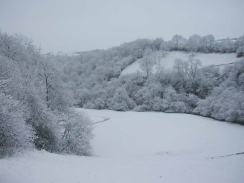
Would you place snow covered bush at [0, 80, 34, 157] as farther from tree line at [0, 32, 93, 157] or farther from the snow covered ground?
the snow covered ground

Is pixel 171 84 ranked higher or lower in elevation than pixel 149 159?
higher

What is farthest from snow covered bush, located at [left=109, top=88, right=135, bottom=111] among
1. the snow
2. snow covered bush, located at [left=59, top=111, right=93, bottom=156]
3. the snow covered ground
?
snow covered bush, located at [left=59, top=111, right=93, bottom=156]

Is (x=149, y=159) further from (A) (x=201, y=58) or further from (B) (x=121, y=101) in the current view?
(A) (x=201, y=58)

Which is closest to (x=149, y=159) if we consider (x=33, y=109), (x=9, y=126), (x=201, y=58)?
(x=33, y=109)

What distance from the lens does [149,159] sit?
16.7m

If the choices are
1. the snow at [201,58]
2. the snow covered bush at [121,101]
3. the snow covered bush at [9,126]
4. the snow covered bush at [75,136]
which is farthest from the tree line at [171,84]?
the snow covered bush at [9,126]

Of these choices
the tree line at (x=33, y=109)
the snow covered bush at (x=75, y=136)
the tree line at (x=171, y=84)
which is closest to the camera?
the tree line at (x=33, y=109)

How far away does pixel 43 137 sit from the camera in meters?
17.3

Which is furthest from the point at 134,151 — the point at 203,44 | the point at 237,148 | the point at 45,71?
the point at 203,44

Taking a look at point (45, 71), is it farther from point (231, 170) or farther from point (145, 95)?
point (145, 95)

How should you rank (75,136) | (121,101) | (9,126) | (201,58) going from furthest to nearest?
(201,58) → (121,101) → (75,136) → (9,126)

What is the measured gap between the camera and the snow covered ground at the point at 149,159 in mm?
10516

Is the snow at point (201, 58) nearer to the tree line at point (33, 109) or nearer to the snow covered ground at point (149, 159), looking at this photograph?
the snow covered ground at point (149, 159)

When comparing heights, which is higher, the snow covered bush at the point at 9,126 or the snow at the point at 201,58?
the snow at the point at 201,58
